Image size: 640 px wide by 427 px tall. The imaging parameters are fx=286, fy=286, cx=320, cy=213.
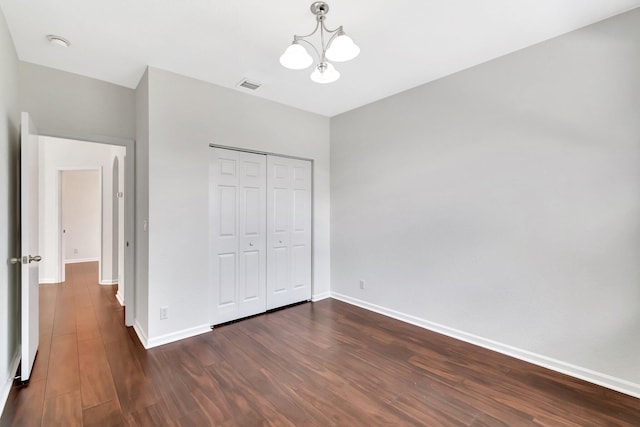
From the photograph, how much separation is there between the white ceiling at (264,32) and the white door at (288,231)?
1.27 metres

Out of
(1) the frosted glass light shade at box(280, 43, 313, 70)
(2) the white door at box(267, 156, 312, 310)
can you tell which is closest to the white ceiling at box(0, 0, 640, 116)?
(1) the frosted glass light shade at box(280, 43, 313, 70)

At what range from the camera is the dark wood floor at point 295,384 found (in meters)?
1.83

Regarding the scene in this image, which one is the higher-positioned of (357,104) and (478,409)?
(357,104)

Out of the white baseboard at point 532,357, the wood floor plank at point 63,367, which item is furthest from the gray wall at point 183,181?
the white baseboard at point 532,357

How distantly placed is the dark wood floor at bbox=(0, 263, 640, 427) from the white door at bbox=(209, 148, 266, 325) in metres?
0.42

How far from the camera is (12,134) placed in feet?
7.63

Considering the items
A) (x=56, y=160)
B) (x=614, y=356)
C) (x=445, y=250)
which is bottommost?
(x=614, y=356)

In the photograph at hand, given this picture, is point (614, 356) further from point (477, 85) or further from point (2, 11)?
point (2, 11)

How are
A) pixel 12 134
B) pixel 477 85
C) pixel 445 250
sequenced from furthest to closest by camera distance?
1. pixel 445 250
2. pixel 477 85
3. pixel 12 134

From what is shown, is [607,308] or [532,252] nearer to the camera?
[607,308]

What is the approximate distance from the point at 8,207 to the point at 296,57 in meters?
2.44

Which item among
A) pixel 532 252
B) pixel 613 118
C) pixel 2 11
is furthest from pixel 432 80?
pixel 2 11

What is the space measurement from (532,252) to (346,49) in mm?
2254

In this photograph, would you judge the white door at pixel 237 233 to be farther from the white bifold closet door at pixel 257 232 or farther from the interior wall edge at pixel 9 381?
the interior wall edge at pixel 9 381
